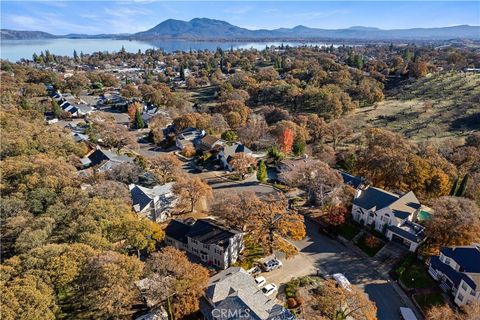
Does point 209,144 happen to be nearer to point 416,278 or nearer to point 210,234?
point 210,234

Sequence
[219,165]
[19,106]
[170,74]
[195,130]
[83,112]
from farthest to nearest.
A: [170,74] → [83,112] → [19,106] → [195,130] → [219,165]

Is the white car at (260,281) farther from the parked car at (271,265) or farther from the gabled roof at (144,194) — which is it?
the gabled roof at (144,194)

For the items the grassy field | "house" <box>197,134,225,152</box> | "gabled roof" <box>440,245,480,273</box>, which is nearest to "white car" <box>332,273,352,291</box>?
"gabled roof" <box>440,245,480,273</box>

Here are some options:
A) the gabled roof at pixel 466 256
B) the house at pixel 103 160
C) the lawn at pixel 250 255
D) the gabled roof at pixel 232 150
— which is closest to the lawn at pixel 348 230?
the gabled roof at pixel 466 256

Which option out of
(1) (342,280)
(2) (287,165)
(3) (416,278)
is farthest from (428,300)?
(2) (287,165)

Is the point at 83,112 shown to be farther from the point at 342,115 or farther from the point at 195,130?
the point at 342,115

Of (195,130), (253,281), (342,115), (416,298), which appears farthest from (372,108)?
(253,281)
